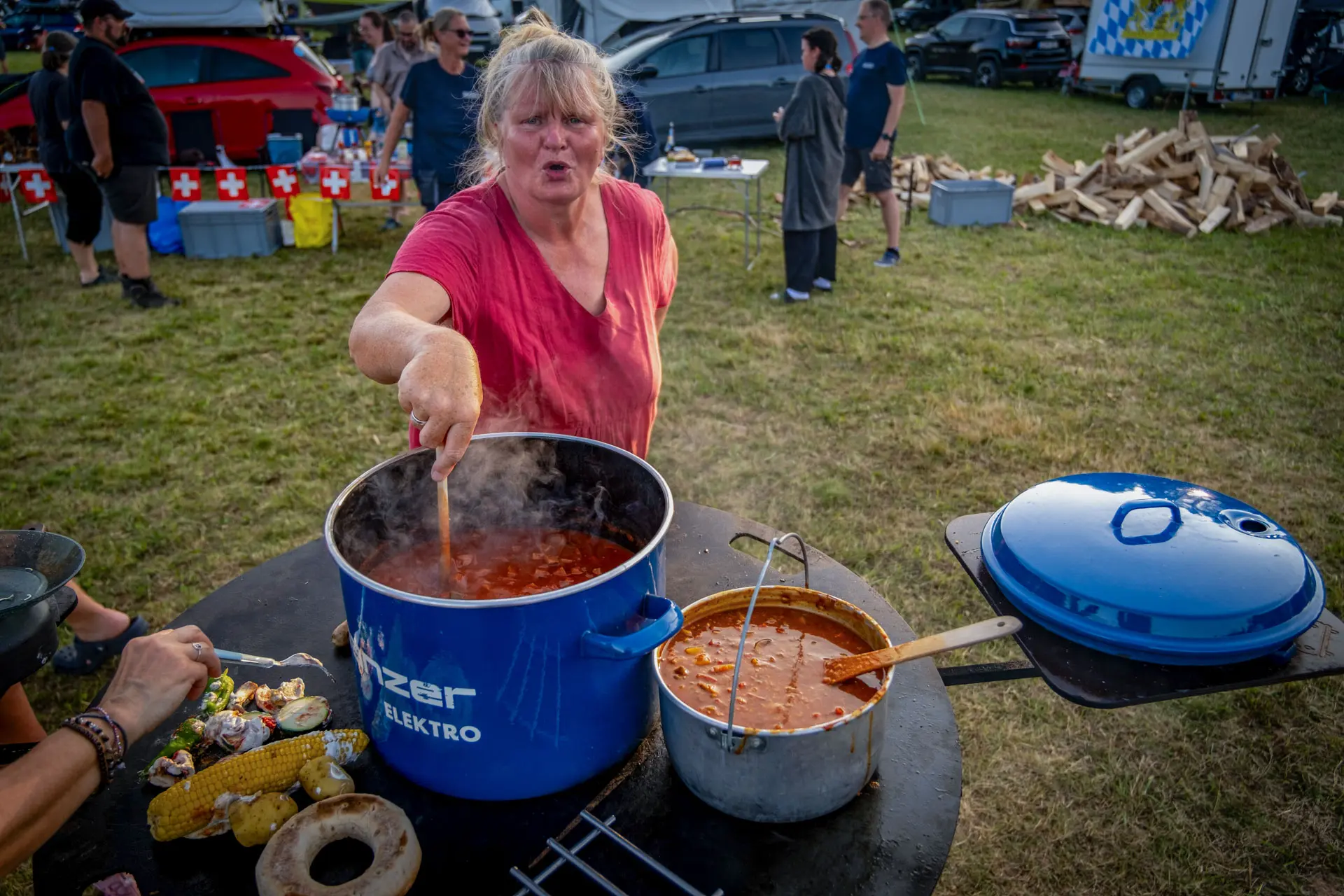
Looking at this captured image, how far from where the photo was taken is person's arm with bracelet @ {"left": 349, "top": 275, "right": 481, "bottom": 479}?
129 cm

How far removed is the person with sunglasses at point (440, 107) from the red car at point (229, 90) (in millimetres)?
5492

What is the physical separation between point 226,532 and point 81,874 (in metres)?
3.22

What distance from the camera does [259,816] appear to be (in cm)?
133

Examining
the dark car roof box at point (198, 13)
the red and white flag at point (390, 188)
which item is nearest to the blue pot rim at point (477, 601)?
the red and white flag at point (390, 188)

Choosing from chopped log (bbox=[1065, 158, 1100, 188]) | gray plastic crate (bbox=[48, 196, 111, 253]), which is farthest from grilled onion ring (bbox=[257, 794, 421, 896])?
Answer: chopped log (bbox=[1065, 158, 1100, 188])

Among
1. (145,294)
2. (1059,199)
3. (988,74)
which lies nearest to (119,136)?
(145,294)

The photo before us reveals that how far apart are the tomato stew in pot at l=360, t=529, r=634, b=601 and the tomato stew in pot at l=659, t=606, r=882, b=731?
0.26 m

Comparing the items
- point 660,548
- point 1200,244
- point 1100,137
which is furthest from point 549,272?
point 1100,137

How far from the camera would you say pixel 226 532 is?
167 inches

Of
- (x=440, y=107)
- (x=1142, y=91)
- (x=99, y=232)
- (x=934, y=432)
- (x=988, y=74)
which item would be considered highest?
(x=988, y=74)

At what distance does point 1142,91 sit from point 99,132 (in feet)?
58.0

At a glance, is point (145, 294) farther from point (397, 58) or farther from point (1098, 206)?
point (1098, 206)

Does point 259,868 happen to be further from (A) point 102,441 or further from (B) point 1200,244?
(B) point 1200,244

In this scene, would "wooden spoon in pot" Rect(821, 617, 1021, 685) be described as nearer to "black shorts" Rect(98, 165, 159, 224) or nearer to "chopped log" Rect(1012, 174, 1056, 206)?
"black shorts" Rect(98, 165, 159, 224)
